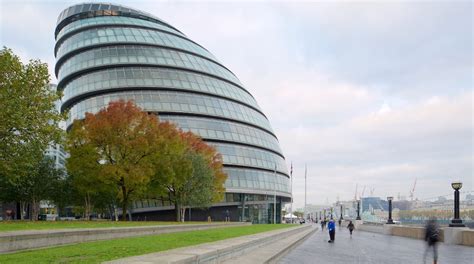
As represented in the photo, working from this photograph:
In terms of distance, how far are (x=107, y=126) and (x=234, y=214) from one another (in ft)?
145

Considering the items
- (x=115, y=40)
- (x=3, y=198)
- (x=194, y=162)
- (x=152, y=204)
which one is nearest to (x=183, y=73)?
A: (x=115, y=40)

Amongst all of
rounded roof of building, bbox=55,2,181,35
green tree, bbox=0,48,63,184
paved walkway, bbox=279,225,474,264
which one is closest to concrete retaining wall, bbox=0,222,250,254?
paved walkway, bbox=279,225,474,264

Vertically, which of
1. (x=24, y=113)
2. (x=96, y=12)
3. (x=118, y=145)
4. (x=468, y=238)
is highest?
(x=96, y=12)

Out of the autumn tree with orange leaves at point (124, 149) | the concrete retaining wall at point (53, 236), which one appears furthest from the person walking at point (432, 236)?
the autumn tree with orange leaves at point (124, 149)

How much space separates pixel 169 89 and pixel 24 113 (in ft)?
167

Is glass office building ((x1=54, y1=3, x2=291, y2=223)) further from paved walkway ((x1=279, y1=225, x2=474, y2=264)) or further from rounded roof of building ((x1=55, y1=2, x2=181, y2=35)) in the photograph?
paved walkway ((x1=279, y1=225, x2=474, y2=264))

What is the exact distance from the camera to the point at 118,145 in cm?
4459

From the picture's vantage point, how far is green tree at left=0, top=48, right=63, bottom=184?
27828mm

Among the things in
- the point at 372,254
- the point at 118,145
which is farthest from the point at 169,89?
the point at 372,254

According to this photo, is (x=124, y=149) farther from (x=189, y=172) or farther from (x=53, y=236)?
(x=53, y=236)

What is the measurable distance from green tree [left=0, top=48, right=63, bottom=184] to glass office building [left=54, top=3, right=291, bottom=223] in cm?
4433

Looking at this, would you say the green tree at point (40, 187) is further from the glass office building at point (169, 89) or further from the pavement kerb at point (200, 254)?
the pavement kerb at point (200, 254)

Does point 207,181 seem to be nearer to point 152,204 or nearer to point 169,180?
point 169,180

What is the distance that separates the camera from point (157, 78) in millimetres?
78750
